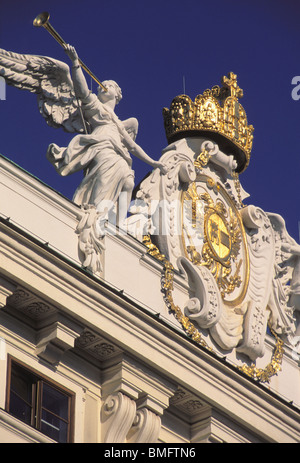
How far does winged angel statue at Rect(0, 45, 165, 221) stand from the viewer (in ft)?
71.1

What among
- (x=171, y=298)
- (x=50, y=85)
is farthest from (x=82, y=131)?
(x=171, y=298)

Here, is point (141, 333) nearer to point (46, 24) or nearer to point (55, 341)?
point (55, 341)

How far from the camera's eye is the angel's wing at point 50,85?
21.7 meters

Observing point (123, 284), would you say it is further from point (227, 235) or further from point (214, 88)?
point (214, 88)

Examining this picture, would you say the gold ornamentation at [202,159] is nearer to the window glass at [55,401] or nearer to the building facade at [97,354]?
the building facade at [97,354]

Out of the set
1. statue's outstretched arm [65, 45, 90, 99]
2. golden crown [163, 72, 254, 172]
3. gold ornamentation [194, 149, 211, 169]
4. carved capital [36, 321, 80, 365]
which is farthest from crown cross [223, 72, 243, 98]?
carved capital [36, 321, 80, 365]

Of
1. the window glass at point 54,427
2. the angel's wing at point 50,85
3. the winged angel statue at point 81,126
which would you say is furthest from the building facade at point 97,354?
the angel's wing at point 50,85

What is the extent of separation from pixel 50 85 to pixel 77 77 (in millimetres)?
438

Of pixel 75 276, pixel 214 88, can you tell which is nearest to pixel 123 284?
pixel 75 276

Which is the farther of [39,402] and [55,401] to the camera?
[55,401]

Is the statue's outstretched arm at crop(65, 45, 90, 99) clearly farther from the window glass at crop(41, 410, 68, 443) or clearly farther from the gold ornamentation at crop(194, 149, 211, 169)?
the window glass at crop(41, 410, 68, 443)

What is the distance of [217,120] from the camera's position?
950 inches

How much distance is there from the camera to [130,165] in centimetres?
2233
